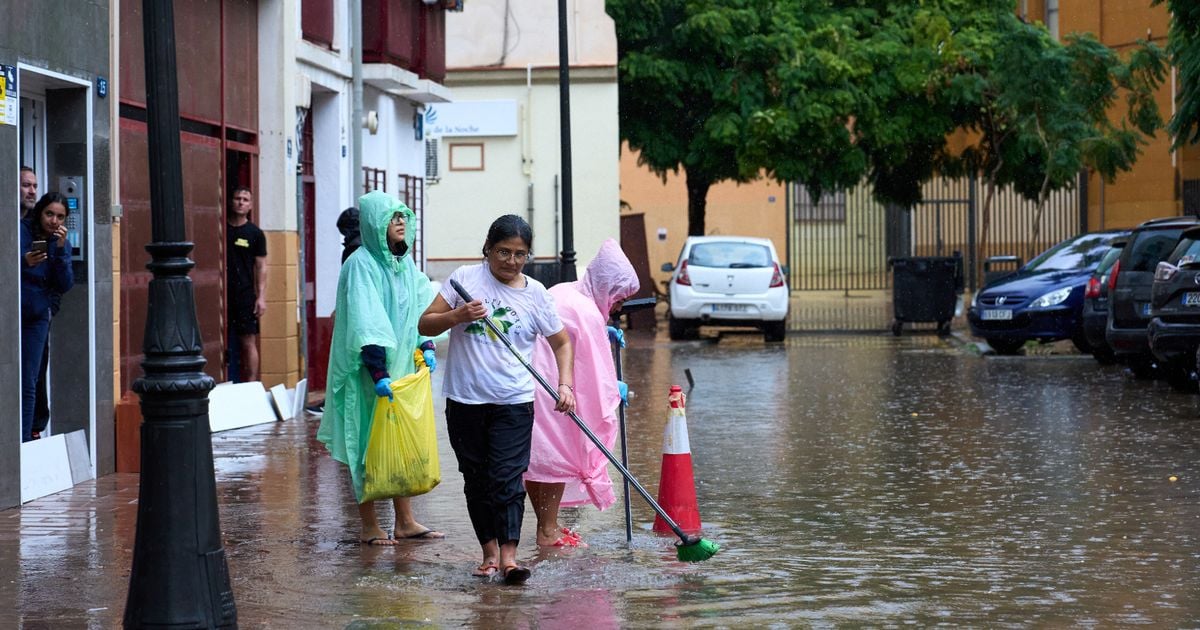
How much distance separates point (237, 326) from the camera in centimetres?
1585

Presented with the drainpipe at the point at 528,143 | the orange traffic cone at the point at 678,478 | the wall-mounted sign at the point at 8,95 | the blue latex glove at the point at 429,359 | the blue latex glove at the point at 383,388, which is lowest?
the orange traffic cone at the point at 678,478

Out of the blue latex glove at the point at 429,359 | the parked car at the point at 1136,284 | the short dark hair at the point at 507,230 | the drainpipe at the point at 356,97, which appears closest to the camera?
the short dark hair at the point at 507,230

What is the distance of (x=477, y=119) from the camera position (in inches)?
1236

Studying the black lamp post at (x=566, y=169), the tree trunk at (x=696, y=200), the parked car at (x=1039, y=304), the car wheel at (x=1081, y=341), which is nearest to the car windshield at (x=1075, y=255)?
the parked car at (x=1039, y=304)

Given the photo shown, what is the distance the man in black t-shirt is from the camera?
1577 cm

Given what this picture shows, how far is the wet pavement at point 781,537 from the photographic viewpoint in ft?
23.5

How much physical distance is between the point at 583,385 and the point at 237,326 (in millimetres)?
7410

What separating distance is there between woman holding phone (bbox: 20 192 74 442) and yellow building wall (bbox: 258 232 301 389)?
6.14 metres

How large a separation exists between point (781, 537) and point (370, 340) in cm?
223

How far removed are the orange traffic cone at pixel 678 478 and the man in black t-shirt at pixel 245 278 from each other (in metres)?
7.45

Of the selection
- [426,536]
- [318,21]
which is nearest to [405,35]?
[318,21]

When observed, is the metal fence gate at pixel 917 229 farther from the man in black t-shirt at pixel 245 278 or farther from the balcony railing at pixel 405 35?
the man in black t-shirt at pixel 245 278

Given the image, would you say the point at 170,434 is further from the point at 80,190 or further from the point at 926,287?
the point at 926,287

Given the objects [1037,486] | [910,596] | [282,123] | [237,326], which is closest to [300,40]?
[282,123]
